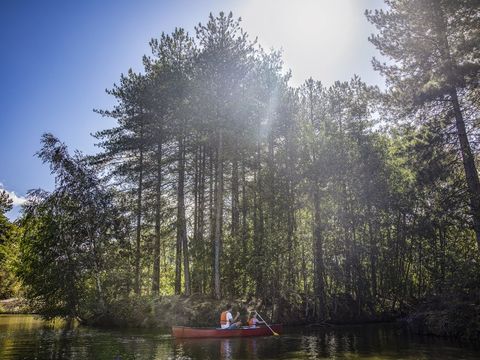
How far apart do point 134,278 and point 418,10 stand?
23772 millimetres

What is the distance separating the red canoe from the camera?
1830 cm

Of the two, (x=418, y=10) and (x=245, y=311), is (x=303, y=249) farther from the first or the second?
(x=418, y=10)

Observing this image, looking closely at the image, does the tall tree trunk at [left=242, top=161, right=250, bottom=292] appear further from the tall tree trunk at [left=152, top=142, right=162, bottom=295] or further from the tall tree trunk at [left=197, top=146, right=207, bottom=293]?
the tall tree trunk at [left=152, top=142, right=162, bottom=295]

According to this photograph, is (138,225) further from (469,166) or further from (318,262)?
(469,166)

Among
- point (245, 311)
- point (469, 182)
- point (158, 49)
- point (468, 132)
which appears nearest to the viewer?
point (469, 182)

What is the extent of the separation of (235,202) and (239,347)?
13341mm

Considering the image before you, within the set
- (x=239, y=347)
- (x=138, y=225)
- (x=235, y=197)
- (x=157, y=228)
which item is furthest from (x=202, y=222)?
(x=239, y=347)

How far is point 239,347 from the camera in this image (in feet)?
54.2

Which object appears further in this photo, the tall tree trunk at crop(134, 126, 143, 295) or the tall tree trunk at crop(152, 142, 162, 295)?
the tall tree trunk at crop(152, 142, 162, 295)

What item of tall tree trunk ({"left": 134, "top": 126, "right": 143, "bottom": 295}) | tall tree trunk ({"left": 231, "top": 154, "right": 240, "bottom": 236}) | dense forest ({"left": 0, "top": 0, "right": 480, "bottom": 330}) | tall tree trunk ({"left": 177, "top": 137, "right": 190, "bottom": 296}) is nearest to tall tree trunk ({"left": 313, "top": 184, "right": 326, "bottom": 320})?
dense forest ({"left": 0, "top": 0, "right": 480, "bottom": 330})

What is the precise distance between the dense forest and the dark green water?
4702mm

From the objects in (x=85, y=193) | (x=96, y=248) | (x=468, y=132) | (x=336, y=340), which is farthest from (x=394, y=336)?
(x=85, y=193)

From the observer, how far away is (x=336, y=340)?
1845 centimetres

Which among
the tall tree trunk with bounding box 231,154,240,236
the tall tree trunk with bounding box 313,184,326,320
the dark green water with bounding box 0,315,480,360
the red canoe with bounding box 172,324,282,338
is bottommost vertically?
the dark green water with bounding box 0,315,480,360
